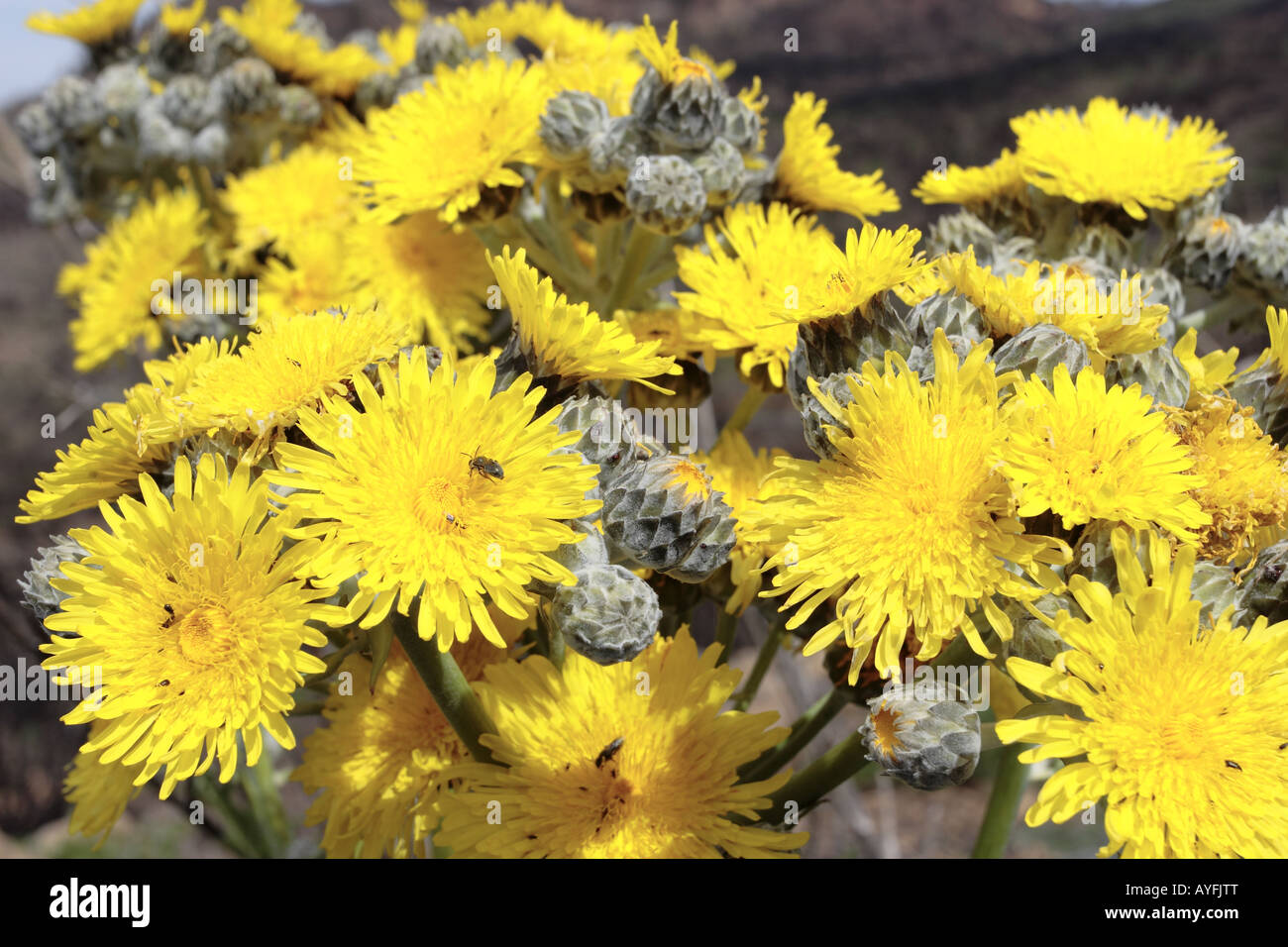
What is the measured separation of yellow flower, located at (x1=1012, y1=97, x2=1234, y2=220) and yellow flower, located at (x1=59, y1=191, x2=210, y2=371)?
2.36 meters

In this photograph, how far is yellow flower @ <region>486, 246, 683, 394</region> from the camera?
1.62 meters

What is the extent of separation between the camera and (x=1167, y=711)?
1470mm

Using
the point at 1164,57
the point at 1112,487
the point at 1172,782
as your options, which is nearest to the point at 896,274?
the point at 1112,487

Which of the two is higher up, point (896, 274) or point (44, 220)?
point (44, 220)

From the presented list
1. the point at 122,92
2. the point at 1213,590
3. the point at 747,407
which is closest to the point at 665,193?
the point at 747,407

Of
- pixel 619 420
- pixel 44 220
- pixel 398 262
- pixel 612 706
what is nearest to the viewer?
pixel 619 420

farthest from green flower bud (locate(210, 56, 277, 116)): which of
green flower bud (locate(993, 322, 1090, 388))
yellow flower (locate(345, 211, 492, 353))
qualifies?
green flower bud (locate(993, 322, 1090, 388))

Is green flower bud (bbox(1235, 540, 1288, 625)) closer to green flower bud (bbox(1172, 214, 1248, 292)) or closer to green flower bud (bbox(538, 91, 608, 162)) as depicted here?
green flower bud (bbox(1172, 214, 1248, 292))

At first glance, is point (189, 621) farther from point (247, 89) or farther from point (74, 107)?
point (74, 107)

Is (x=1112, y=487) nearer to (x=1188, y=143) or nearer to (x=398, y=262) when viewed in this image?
(x=1188, y=143)

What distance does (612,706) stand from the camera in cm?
182

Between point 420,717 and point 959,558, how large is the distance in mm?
1080

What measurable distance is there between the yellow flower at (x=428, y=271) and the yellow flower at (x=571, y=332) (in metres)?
0.89
